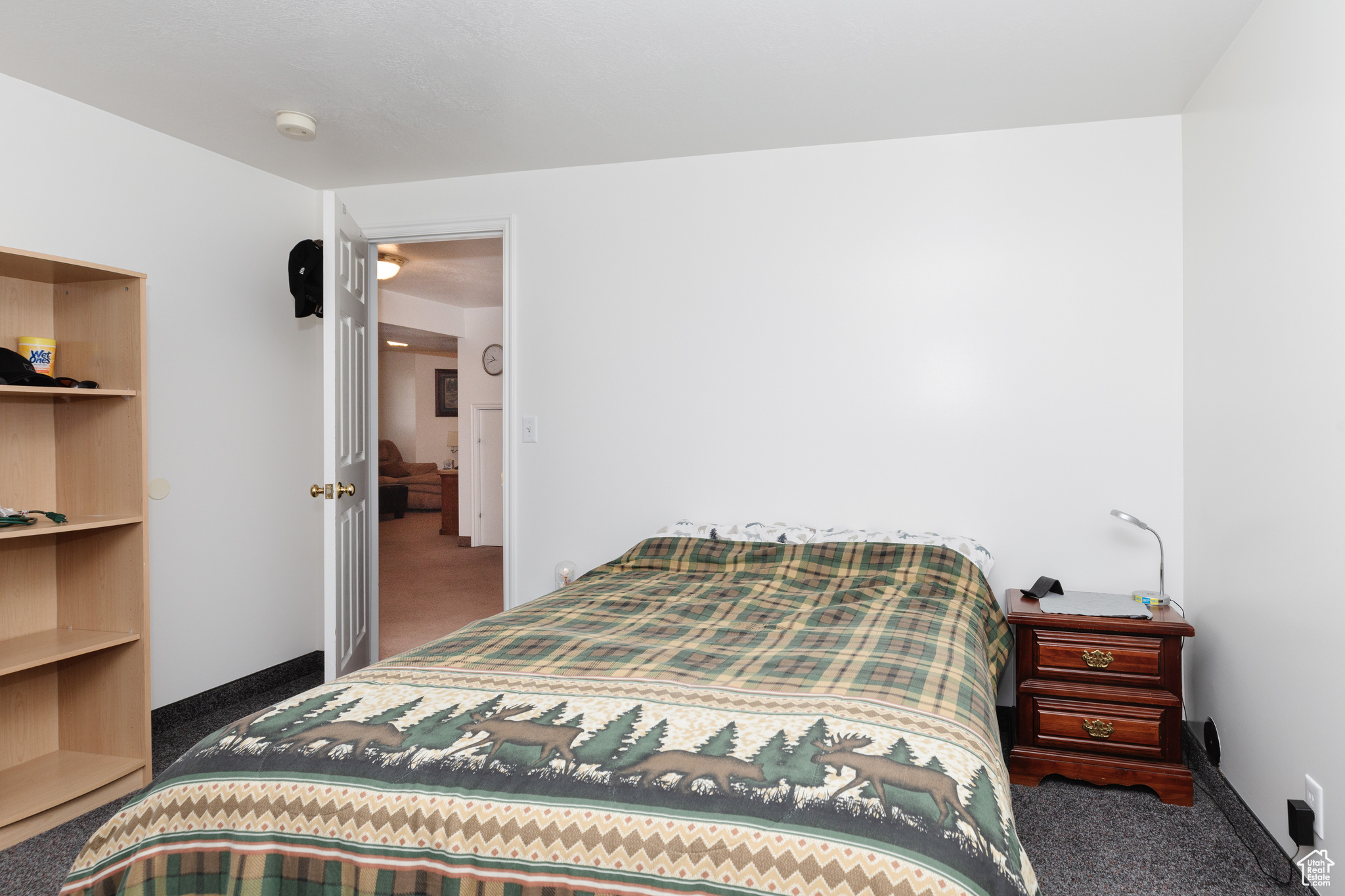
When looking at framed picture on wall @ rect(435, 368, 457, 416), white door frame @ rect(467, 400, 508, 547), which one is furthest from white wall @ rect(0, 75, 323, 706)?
framed picture on wall @ rect(435, 368, 457, 416)

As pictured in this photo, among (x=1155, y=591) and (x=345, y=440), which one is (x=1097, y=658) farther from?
(x=345, y=440)

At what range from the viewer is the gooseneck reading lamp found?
98.9 inches

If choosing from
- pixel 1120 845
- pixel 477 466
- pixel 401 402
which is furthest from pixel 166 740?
pixel 401 402

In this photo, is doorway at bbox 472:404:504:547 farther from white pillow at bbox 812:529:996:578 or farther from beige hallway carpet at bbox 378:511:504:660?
white pillow at bbox 812:529:996:578

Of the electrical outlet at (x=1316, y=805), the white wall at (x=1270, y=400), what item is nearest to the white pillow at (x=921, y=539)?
the white wall at (x=1270, y=400)

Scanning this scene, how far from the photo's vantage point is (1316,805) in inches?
70.0

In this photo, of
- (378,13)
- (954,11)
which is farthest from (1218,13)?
(378,13)

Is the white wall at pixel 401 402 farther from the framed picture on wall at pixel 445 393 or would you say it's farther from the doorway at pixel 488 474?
the doorway at pixel 488 474

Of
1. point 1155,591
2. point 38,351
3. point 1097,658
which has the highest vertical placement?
point 38,351

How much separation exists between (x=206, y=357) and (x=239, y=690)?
141 cm

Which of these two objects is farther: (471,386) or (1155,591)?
(471,386)

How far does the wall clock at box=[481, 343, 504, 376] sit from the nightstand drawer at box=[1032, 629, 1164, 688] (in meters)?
6.19

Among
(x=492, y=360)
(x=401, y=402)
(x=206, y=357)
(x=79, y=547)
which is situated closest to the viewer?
(x=79, y=547)

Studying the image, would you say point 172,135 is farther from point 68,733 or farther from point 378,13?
point 68,733
